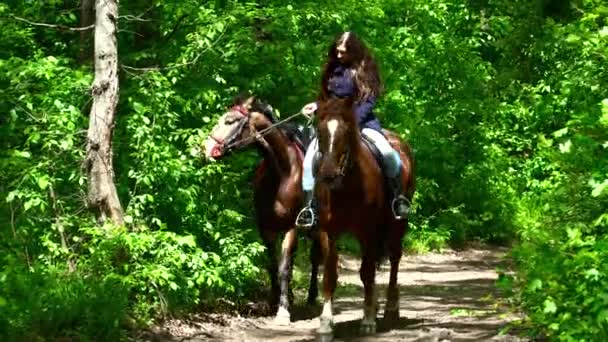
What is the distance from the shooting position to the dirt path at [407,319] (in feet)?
31.4

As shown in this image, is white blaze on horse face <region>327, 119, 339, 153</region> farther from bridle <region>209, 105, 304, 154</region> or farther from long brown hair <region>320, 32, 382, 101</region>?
bridle <region>209, 105, 304, 154</region>

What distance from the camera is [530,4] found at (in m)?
26.5

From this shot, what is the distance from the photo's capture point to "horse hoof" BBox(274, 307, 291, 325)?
11100 millimetres

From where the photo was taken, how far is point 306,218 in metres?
10.1

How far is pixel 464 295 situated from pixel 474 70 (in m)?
10.2

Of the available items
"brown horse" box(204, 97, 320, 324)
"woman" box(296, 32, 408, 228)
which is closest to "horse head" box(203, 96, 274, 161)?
"brown horse" box(204, 97, 320, 324)

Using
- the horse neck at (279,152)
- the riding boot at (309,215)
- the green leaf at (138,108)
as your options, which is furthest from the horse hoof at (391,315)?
the green leaf at (138,108)

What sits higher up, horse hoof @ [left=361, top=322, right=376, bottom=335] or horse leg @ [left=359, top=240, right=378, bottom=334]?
horse leg @ [left=359, top=240, right=378, bottom=334]

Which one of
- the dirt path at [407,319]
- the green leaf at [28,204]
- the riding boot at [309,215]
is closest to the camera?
the green leaf at [28,204]

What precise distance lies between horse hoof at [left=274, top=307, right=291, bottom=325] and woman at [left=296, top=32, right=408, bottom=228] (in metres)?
1.37

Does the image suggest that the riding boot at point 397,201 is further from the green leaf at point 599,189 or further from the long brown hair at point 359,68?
the green leaf at point 599,189

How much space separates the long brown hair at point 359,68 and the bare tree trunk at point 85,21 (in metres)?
3.29

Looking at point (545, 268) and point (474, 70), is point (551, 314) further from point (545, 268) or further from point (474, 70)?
point (474, 70)

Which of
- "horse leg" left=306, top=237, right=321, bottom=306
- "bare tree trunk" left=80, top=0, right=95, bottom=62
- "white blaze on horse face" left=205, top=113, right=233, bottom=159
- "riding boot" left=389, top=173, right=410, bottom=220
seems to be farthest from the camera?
"horse leg" left=306, top=237, right=321, bottom=306
